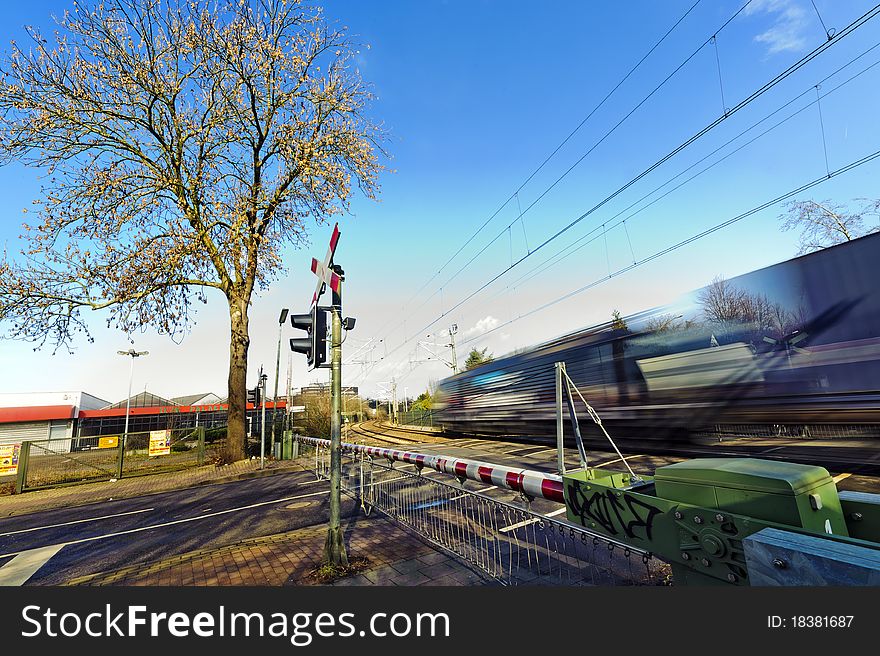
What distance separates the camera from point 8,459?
43.9 ft

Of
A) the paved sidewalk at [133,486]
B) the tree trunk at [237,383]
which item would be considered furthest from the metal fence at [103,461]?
the tree trunk at [237,383]

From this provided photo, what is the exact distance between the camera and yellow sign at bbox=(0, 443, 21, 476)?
13266mm

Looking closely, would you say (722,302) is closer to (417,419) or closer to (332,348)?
(332,348)

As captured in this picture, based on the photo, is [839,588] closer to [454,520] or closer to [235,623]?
[235,623]

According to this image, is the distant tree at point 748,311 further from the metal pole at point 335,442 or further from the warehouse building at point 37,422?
the warehouse building at point 37,422

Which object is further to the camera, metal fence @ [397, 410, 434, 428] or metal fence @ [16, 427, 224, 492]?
metal fence @ [397, 410, 434, 428]

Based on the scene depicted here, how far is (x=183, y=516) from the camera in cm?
801

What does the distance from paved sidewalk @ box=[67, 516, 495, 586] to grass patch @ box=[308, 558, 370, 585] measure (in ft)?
0.16

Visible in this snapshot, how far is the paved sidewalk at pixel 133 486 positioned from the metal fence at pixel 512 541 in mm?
8210

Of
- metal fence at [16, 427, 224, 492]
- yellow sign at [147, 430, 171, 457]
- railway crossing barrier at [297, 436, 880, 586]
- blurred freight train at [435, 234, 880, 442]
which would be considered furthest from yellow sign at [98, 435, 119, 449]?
railway crossing barrier at [297, 436, 880, 586]

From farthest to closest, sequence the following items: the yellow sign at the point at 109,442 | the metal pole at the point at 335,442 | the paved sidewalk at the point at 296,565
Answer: the yellow sign at the point at 109,442 → the metal pole at the point at 335,442 → the paved sidewalk at the point at 296,565

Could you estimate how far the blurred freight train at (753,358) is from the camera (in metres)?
6.02

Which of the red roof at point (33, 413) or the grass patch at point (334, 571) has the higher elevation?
the red roof at point (33, 413)

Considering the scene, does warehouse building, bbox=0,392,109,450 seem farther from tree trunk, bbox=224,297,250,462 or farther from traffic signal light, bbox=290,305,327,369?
traffic signal light, bbox=290,305,327,369
